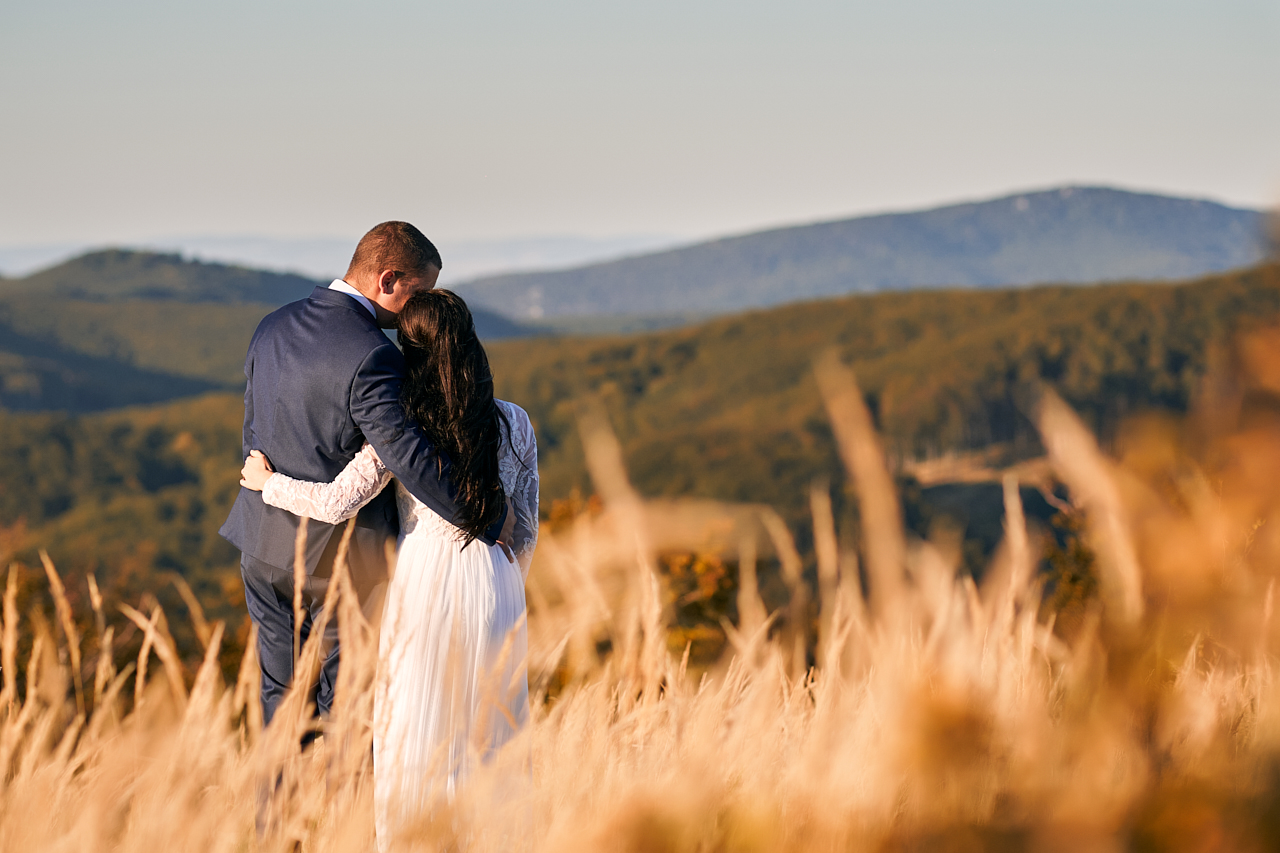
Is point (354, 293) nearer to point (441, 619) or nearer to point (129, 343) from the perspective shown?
point (441, 619)

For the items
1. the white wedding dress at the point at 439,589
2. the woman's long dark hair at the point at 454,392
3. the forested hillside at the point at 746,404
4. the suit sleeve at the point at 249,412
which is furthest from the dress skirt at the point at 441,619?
the forested hillside at the point at 746,404

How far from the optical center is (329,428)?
8.54ft

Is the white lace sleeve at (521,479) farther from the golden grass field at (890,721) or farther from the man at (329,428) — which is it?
the golden grass field at (890,721)

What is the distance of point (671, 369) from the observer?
427 ft

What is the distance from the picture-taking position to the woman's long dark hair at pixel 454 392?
99.7 inches

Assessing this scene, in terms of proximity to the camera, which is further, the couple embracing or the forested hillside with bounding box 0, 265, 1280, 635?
the forested hillside with bounding box 0, 265, 1280, 635

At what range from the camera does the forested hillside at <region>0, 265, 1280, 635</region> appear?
82.5m

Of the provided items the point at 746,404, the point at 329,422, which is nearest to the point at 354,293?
the point at 329,422

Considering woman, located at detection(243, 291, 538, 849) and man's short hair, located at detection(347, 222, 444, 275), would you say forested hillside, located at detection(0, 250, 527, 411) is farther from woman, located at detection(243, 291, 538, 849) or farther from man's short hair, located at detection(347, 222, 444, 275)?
woman, located at detection(243, 291, 538, 849)

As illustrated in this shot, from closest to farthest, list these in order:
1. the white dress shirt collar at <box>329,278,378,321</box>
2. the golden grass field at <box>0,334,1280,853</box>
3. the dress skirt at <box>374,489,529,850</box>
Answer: the golden grass field at <box>0,334,1280,853</box> < the dress skirt at <box>374,489,529,850</box> < the white dress shirt collar at <box>329,278,378,321</box>

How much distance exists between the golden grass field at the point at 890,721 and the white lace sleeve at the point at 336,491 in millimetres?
687

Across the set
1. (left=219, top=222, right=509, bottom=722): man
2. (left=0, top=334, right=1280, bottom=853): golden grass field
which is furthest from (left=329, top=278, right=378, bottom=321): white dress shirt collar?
(left=0, top=334, right=1280, bottom=853): golden grass field

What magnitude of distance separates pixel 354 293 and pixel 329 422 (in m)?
0.32

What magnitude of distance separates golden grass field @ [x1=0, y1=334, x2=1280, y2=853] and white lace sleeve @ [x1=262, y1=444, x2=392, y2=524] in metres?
0.69
